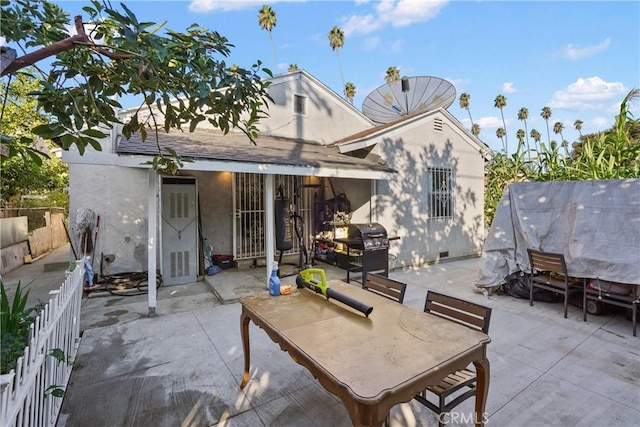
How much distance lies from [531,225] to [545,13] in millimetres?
3787

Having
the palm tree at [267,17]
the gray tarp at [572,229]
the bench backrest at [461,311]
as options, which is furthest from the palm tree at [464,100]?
the bench backrest at [461,311]

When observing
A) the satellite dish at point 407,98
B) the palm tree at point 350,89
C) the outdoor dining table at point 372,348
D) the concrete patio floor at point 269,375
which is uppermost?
the palm tree at point 350,89

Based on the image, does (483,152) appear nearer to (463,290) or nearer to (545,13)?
(545,13)

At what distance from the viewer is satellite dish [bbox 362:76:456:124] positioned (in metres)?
9.46

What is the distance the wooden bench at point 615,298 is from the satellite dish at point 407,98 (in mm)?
6529

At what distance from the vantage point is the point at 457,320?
8.23ft

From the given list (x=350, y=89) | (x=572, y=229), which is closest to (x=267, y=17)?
(x=350, y=89)

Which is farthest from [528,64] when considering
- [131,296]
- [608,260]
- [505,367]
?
[131,296]

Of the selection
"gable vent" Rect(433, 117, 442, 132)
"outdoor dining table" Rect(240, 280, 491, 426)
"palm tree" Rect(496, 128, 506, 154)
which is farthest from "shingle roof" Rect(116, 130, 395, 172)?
"palm tree" Rect(496, 128, 506, 154)

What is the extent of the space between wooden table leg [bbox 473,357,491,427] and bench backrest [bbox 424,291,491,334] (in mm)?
285

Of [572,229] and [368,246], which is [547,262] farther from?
[368,246]

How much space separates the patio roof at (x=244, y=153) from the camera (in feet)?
16.3

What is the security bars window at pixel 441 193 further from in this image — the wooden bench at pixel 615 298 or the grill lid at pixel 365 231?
the wooden bench at pixel 615 298

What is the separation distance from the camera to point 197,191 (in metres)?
7.09
